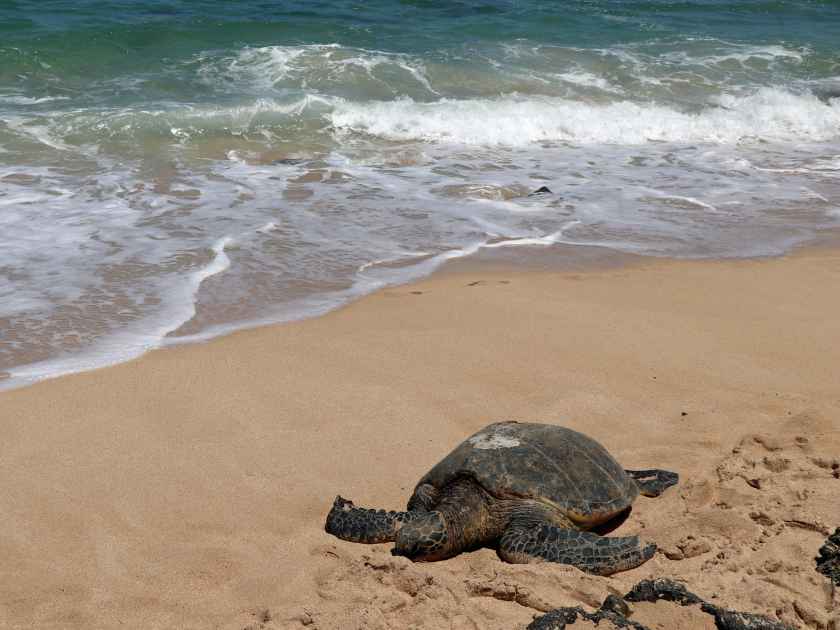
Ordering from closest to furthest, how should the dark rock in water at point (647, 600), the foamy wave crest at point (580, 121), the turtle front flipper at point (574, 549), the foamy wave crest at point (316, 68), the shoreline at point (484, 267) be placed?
the dark rock in water at point (647, 600), the turtle front flipper at point (574, 549), the shoreline at point (484, 267), the foamy wave crest at point (580, 121), the foamy wave crest at point (316, 68)

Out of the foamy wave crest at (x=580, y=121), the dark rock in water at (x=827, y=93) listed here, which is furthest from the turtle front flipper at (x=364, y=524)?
the dark rock in water at (x=827, y=93)

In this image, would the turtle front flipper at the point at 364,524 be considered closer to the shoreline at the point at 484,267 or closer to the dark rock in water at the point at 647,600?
the dark rock in water at the point at 647,600

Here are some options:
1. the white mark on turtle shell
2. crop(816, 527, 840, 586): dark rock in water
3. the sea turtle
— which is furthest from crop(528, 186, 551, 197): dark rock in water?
crop(816, 527, 840, 586): dark rock in water

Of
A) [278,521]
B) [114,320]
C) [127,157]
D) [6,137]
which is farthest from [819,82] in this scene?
[278,521]

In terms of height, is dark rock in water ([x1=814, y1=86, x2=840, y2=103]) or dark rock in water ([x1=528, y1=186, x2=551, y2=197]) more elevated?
dark rock in water ([x1=814, y1=86, x2=840, y2=103])

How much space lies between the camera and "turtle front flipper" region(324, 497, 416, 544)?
3469 millimetres

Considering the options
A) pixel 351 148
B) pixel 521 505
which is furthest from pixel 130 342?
pixel 351 148

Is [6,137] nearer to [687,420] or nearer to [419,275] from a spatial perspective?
[419,275]

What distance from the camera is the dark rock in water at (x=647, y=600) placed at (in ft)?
9.33

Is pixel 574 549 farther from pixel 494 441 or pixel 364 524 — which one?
pixel 364 524

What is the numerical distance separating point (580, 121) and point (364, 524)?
1040 cm

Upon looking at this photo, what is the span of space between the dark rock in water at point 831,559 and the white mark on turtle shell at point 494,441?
122cm

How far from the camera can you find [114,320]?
5664mm

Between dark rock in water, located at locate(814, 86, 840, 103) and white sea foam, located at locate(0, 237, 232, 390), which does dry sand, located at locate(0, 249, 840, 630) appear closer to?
white sea foam, located at locate(0, 237, 232, 390)
